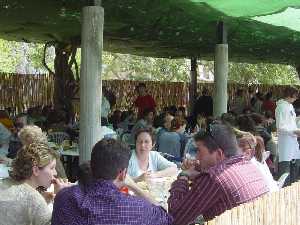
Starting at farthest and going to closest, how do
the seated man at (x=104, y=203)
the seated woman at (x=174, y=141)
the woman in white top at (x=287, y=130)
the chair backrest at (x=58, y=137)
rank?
1. the chair backrest at (x=58, y=137)
2. the woman in white top at (x=287, y=130)
3. the seated woman at (x=174, y=141)
4. the seated man at (x=104, y=203)

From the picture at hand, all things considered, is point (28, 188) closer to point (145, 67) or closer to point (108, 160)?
point (108, 160)

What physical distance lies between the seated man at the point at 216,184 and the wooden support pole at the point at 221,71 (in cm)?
669

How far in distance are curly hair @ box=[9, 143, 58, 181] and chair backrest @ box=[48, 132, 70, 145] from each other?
5398 mm

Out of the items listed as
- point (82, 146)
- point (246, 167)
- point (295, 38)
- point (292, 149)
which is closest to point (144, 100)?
point (295, 38)

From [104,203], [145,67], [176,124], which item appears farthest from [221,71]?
[145,67]

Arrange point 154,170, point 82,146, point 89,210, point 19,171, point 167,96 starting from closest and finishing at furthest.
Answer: point 89,210 → point 19,171 → point 154,170 → point 82,146 → point 167,96

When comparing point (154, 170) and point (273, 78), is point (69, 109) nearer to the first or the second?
point (154, 170)

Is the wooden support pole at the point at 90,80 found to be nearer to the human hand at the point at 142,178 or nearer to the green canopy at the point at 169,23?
the green canopy at the point at 169,23

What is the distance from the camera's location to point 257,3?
7234mm

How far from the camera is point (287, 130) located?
8.36 metres

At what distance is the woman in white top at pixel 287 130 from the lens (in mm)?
8266

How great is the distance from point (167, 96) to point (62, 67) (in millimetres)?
8286

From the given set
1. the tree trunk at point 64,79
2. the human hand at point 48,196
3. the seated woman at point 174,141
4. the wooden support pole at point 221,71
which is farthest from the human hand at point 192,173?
the tree trunk at point 64,79

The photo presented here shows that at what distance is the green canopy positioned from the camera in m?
8.15
